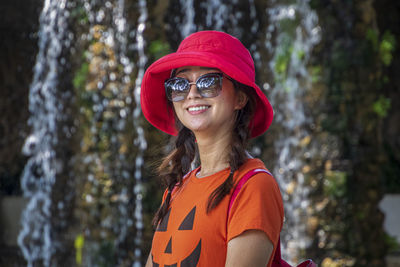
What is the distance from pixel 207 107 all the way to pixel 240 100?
96mm

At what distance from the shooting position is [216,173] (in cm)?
116

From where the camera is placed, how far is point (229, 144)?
3.93ft

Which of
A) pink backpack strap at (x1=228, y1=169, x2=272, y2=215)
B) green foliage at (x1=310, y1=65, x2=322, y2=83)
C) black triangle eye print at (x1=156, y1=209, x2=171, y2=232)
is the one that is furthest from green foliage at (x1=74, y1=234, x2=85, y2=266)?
pink backpack strap at (x1=228, y1=169, x2=272, y2=215)

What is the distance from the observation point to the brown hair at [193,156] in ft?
3.53

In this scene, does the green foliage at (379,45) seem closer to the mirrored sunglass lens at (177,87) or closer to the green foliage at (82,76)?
the green foliage at (82,76)

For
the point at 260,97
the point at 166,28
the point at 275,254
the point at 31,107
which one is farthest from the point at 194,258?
the point at 31,107

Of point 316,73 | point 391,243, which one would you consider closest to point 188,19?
point 316,73

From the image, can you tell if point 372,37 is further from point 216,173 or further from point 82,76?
point 216,173

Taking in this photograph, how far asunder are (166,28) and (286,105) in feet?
3.90

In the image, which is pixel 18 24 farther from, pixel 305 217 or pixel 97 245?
pixel 305 217

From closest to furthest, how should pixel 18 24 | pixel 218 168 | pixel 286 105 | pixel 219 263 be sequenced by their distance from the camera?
1. pixel 219 263
2. pixel 218 168
3. pixel 286 105
4. pixel 18 24

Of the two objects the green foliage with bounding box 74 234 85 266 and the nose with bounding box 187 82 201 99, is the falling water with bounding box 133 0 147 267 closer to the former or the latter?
the green foliage with bounding box 74 234 85 266

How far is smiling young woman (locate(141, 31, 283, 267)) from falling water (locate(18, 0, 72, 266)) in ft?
13.2

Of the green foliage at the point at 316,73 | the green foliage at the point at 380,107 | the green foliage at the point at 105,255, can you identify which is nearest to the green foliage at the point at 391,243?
the green foliage at the point at 380,107
